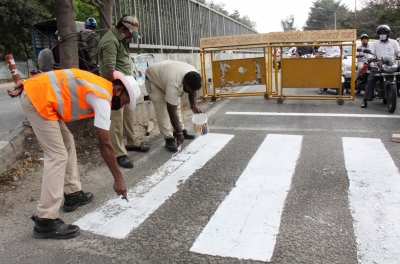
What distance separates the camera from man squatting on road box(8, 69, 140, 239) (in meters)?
2.78

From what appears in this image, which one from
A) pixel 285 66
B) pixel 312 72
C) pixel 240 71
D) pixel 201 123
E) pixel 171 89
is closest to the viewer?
pixel 171 89

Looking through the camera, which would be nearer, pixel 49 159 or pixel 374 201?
pixel 49 159

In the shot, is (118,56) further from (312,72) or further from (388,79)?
(388,79)

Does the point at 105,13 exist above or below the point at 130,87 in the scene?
above

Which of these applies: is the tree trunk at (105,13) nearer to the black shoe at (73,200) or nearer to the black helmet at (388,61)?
the black shoe at (73,200)

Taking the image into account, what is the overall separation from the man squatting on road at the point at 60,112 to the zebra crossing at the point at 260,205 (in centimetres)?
35

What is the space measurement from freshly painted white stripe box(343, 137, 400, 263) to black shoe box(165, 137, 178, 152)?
8.04 ft

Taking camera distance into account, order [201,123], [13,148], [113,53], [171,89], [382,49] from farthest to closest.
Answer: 1. [382,49]
2. [201,123]
3. [171,89]
4. [113,53]
5. [13,148]

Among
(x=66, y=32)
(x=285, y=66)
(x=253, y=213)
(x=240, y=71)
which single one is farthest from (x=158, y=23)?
(x=253, y=213)

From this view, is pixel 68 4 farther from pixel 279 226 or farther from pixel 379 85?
pixel 379 85

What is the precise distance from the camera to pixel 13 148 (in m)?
4.56

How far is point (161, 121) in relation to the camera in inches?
215

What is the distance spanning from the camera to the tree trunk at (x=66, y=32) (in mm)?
5297

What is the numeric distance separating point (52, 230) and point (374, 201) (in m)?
3.02
